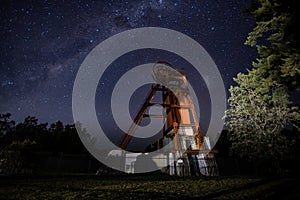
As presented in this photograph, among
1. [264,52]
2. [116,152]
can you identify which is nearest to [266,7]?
[264,52]

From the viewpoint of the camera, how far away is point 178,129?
71.4 ft

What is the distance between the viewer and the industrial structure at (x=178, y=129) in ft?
60.4

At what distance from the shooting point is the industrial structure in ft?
60.4

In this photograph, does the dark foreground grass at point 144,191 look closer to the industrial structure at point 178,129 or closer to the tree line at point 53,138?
the industrial structure at point 178,129

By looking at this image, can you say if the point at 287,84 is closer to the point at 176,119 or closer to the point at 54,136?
the point at 176,119

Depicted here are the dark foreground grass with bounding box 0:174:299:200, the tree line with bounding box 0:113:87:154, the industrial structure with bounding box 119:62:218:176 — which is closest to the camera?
the dark foreground grass with bounding box 0:174:299:200

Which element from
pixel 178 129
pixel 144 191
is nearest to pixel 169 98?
pixel 178 129

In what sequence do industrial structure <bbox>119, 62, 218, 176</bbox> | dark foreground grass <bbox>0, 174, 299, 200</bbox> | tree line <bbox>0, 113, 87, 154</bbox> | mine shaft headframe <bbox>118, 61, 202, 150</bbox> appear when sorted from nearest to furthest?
1. dark foreground grass <bbox>0, 174, 299, 200</bbox>
2. industrial structure <bbox>119, 62, 218, 176</bbox>
3. mine shaft headframe <bbox>118, 61, 202, 150</bbox>
4. tree line <bbox>0, 113, 87, 154</bbox>

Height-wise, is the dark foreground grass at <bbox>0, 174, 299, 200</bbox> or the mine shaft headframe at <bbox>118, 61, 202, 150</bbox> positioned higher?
the mine shaft headframe at <bbox>118, 61, 202, 150</bbox>

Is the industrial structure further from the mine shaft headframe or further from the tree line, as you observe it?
the tree line

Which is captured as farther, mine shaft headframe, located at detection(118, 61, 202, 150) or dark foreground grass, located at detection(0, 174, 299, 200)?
mine shaft headframe, located at detection(118, 61, 202, 150)

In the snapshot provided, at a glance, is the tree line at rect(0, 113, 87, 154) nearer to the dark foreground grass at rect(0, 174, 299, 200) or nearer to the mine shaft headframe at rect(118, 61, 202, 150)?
the mine shaft headframe at rect(118, 61, 202, 150)

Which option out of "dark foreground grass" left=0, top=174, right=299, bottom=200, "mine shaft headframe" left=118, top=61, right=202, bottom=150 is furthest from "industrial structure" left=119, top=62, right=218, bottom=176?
"dark foreground grass" left=0, top=174, right=299, bottom=200

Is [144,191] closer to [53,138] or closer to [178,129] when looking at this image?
[178,129]
